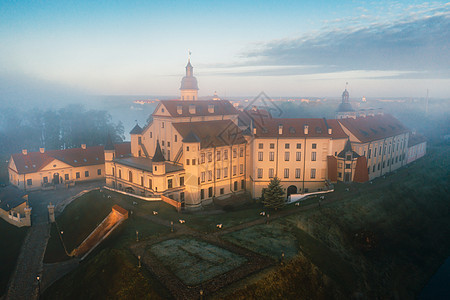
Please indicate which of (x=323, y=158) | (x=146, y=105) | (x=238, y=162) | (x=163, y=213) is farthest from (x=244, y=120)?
(x=146, y=105)

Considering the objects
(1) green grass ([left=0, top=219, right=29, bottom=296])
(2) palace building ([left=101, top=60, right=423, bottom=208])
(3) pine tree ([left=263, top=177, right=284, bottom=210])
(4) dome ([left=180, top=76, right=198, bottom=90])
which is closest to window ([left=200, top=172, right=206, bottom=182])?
(2) palace building ([left=101, top=60, right=423, bottom=208])

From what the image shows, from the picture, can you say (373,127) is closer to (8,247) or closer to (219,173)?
(219,173)

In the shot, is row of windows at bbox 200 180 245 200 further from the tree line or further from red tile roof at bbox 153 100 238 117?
the tree line

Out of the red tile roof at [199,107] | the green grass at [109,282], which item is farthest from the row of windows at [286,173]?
the green grass at [109,282]

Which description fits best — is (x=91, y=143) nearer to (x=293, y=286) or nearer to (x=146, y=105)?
(x=293, y=286)

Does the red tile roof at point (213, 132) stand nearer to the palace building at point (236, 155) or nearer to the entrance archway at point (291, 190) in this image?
the palace building at point (236, 155)
